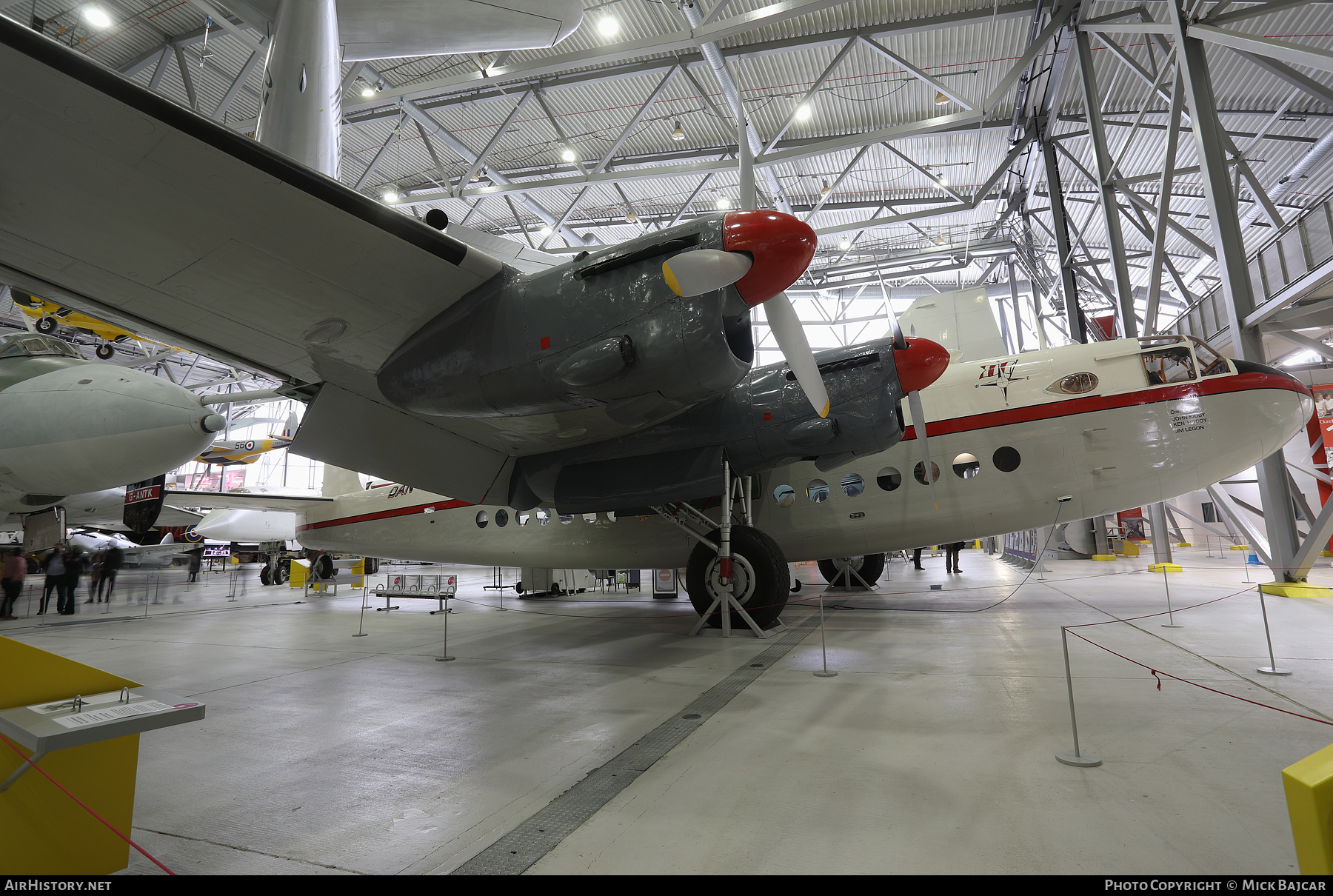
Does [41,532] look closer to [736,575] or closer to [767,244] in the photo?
[736,575]

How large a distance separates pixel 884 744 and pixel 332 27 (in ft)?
27.2

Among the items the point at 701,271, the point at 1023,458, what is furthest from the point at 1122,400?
the point at 701,271

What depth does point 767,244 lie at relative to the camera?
429 cm

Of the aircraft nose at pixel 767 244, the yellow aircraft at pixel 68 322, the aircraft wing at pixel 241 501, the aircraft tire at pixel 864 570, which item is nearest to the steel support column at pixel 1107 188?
the aircraft tire at pixel 864 570

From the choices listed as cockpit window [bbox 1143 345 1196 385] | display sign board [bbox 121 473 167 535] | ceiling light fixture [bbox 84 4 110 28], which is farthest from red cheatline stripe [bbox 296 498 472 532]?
ceiling light fixture [bbox 84 4 110 28]

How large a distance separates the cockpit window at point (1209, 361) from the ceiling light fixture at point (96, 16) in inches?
796

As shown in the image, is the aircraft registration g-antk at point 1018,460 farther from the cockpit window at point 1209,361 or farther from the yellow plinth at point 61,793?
the yellow plinth at point 61,793

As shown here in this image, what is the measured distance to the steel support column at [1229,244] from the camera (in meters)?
9.52

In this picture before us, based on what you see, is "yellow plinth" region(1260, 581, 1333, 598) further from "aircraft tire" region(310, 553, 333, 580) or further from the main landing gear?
"aircraft tire" region(310, 553, 333, 580)

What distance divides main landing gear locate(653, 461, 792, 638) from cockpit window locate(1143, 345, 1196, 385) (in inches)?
211

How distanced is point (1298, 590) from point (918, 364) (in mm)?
8055

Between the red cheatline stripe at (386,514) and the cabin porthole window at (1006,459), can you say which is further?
the red cheatline stripe at (386,514)

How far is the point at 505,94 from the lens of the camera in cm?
1623

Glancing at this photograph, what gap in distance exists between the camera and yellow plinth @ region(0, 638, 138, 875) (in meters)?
1.98
